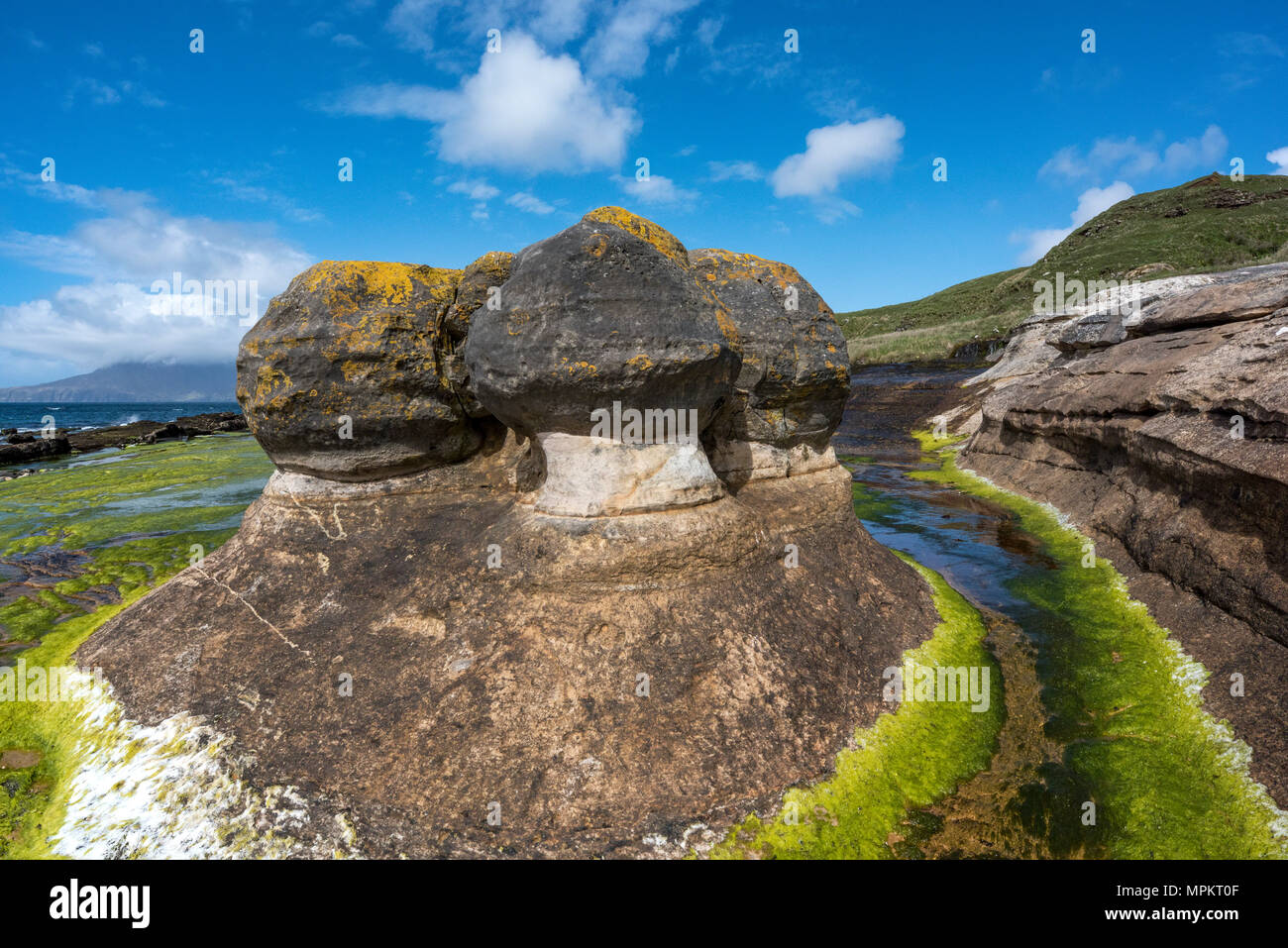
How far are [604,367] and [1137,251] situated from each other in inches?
2665

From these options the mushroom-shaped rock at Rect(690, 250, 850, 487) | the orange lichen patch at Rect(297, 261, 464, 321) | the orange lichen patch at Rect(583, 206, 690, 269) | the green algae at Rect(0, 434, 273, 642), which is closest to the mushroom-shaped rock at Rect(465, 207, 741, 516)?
the orange lichen patch at Rect(583, 206, 690, 269)

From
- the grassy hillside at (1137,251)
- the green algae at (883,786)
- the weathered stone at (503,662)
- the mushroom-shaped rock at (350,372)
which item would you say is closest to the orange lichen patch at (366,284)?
the mushroom-shaped rock at (350,372)

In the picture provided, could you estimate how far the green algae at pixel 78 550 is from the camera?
5.36 metres

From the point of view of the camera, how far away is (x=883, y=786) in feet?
16.7

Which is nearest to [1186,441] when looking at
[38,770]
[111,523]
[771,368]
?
[771,368]

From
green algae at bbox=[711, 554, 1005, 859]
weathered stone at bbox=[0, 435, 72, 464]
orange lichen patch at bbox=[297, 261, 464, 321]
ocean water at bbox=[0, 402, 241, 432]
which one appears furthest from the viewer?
ocean water at bbox=[0, 402, 241, 432]

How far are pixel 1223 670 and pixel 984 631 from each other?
2.21m

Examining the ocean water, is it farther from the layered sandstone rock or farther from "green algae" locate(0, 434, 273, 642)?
the layered sandstone rock

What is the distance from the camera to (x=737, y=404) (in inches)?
315

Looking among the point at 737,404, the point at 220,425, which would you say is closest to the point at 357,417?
the point at 737,404

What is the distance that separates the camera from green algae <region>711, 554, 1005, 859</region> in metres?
4.50

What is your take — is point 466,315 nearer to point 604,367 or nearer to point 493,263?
point 493,263

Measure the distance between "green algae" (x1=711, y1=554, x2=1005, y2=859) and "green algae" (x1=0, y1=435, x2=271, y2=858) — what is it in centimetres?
523

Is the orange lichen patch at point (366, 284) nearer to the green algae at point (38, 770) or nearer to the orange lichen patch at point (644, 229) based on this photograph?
the orange lichen patch at point (644, 229)
